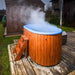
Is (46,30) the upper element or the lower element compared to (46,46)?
upper

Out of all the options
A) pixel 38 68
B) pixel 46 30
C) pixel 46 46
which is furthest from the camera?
pixel 46 30

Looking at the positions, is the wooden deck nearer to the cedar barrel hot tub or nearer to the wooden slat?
the wooden slat

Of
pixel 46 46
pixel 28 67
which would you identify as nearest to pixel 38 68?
pixel 28 67

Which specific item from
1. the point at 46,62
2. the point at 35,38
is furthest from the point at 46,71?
the point at 35,38

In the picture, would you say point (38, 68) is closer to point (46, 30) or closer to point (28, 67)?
point (28, 67)

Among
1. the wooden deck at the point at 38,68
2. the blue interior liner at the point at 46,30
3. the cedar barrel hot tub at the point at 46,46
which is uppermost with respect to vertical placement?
the blue interior liner at the point at 46,30

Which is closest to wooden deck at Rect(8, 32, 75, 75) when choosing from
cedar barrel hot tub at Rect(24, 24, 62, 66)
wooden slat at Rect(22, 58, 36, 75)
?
wooden slat at Rect(22, 58, 36, 75)

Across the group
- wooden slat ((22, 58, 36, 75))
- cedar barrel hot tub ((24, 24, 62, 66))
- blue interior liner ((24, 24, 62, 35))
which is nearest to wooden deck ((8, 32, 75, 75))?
wooden slat ((22, 58, 36, 75))

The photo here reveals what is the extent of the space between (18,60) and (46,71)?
1.15 meters

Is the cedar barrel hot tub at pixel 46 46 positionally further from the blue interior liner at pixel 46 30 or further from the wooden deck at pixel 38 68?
the wooden deck at pixel 38 68

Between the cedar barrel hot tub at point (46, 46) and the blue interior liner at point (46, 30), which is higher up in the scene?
the blue interior liner at point (46, 30)

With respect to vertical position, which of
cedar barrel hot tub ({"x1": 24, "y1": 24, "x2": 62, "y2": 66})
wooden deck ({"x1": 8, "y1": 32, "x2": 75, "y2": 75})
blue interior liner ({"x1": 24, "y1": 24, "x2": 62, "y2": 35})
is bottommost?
wooden deck ({"x1": 8, "y1": 32, "x2": 75, "y2": 75})

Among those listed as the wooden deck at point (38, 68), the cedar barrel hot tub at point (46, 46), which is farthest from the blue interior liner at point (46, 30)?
the wooden deck at point (38, 68)

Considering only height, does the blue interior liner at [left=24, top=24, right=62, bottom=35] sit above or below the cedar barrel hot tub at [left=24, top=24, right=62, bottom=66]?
above
